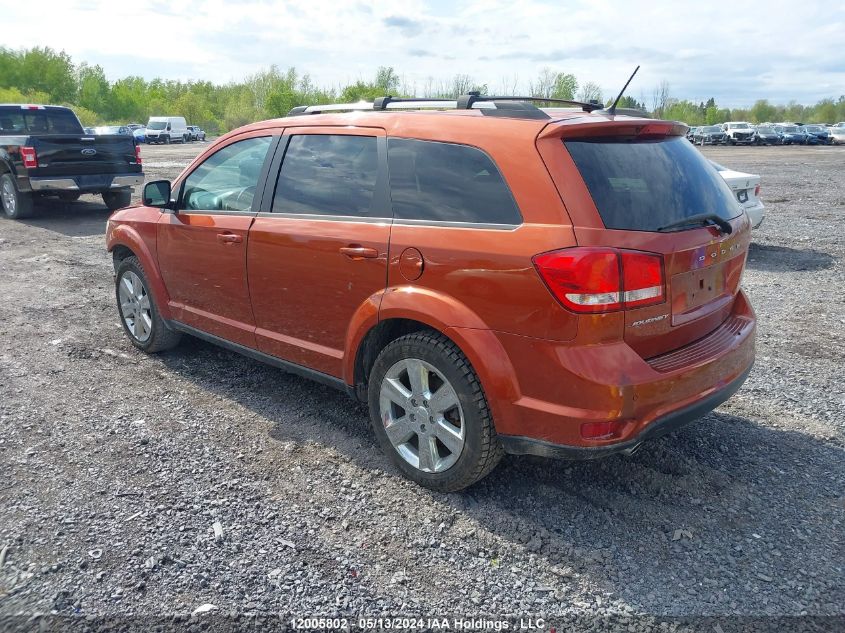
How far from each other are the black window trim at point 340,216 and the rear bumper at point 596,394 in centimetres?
99

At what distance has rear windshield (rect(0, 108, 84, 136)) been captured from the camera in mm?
13148

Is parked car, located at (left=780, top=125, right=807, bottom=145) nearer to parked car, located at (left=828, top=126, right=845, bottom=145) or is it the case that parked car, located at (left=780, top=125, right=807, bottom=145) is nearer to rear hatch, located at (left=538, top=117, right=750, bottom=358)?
parked car, located at (left=828, top=126, right=845, bottom=145)

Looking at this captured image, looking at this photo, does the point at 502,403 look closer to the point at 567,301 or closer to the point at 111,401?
the point at 567,301

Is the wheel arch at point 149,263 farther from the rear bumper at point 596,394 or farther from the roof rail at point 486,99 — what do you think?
the rear bumper at point 596,394

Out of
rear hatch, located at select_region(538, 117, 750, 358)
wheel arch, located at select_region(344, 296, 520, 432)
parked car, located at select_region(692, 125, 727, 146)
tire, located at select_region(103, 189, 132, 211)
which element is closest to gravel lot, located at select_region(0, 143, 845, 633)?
wheel arch, located at select_region(344, 296, 520, 432)

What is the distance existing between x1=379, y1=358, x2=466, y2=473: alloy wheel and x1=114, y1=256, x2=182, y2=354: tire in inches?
96.7

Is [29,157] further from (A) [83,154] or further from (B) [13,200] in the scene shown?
(B) [13,200]

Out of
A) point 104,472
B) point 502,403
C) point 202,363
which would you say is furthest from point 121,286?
point 502,403

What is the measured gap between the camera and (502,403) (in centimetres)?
300

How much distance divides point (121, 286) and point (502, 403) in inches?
153

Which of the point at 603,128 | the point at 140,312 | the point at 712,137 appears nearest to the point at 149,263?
the point at 140,312

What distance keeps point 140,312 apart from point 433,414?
3.15 metres

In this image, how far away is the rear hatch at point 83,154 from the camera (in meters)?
11.7

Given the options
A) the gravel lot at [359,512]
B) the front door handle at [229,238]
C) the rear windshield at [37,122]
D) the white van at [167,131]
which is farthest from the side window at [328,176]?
the white van at [167,131]
